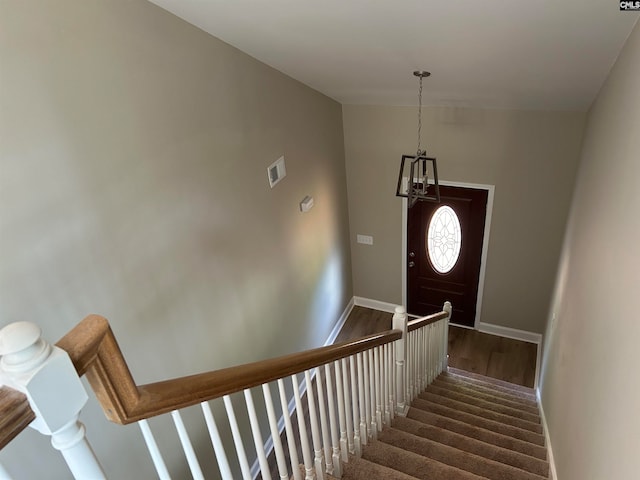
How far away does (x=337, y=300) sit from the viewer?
5.68m

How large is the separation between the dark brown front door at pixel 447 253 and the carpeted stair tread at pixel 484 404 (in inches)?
70.0

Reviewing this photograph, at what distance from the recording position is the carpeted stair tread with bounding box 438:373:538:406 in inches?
167

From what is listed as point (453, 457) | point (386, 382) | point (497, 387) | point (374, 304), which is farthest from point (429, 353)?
point (374, 304)

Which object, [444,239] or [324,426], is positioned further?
[444,239]

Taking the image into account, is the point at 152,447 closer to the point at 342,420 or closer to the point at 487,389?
the point at 342,420

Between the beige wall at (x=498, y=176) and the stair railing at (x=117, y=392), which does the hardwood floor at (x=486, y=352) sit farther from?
the stair railing at (x=117, y=392)

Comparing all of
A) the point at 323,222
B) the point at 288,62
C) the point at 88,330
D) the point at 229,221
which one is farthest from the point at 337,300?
the point at 88,330

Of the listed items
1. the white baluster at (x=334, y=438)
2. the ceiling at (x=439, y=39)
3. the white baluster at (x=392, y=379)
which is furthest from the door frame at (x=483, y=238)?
the white baluster at (x=334, y=438)

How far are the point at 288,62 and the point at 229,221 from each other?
1260mm

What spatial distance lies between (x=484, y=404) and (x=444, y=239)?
2.17 m

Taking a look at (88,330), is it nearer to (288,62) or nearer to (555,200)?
(288,62)

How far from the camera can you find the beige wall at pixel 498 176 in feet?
14.2

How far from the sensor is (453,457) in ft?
8.38

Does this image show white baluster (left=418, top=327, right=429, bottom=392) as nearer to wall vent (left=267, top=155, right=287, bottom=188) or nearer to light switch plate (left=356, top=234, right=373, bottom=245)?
wall vent (left=267, top=155, right=287, bottom=188)
